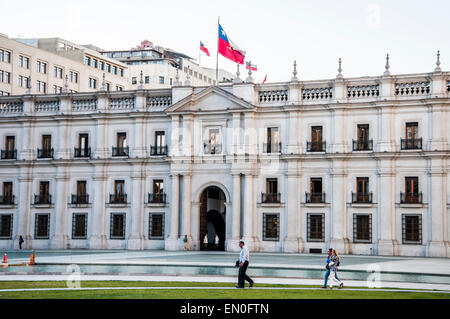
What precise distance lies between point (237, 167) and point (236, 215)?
358cm

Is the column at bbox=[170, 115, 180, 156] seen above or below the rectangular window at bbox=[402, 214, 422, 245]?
above

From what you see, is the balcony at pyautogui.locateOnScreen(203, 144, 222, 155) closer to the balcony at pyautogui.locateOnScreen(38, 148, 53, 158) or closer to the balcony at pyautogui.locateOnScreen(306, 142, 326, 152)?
the balcony at pyautogui.locateOnScreen(306, 142, 326, 152)

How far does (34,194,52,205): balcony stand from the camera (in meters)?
56.7

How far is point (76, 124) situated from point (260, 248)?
1841 centimetres

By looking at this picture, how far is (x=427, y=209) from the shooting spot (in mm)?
47906

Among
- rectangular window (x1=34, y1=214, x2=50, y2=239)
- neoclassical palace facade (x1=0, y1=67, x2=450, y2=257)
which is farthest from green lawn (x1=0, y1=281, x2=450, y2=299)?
rectangular window (x1=34, y1=214, x2=50, y2=239)

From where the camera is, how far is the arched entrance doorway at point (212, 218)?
54.1 meters

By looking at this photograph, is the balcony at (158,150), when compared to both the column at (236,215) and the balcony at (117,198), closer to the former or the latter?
the balcony at (117,198)

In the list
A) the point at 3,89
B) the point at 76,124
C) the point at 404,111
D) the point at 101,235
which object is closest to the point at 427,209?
the point at 404,111

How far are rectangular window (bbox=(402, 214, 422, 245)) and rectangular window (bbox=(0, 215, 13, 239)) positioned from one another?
31224mm

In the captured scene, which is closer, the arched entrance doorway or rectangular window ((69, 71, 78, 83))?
the arched entrance doorway

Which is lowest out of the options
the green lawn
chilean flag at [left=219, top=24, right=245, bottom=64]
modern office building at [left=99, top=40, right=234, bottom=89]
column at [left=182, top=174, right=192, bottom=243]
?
the green lawn

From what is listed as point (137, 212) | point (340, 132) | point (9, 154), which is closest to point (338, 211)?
point (340, 132)
